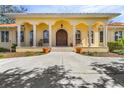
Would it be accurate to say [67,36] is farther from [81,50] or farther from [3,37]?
[3,37]

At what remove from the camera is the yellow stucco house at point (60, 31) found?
24234mm

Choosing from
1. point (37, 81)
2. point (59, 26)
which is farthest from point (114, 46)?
point (37, 81)

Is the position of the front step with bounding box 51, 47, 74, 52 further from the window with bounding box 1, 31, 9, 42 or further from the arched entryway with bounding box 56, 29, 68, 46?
the window with bounding box 1, 31, 9, 42

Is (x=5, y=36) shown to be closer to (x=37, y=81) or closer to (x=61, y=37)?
(x=61, y=37)

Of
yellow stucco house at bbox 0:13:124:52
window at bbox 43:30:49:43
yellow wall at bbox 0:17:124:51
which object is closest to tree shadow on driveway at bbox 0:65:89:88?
yellow stucco house at bbox 0:13:124:52

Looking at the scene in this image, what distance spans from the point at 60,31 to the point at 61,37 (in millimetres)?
651

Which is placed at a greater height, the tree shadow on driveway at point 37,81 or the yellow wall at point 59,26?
the yellow wall at point 59,26

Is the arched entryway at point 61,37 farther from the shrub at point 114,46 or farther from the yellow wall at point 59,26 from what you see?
the shrub at point 114,46

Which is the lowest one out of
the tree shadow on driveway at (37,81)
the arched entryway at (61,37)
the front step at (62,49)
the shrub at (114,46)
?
the tree shadow on driveway at (37,81)

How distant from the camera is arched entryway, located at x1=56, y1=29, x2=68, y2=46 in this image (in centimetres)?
2638

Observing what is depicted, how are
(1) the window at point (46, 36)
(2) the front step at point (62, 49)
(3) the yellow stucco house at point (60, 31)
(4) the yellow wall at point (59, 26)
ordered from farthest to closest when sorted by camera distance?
(1) the window at point (46, 36) → (4) the yellow wall at point (59, 26) → (3) the yellow stucco house at point (60, 31) → (2) the front step at point (62, 49)

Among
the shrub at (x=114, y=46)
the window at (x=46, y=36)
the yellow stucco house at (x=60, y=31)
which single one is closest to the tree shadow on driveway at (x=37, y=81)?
the yellow stucco house at (x=60, y=31)

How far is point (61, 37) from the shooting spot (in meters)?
26.4

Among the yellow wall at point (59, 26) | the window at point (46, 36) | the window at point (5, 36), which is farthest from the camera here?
the window at point (5, 36)
